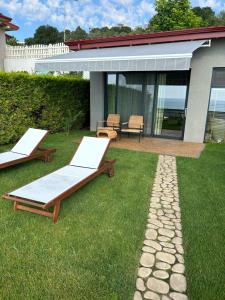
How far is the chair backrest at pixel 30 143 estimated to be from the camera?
10.3 metres

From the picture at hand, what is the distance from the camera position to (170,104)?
16.2m

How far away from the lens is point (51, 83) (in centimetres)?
1592

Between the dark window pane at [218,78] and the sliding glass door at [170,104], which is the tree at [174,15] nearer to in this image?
the sliding glass door at [170,104]

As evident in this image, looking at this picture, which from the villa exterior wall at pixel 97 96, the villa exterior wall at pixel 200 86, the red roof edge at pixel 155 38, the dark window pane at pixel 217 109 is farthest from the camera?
the villa exterior wall at pixel 97 96

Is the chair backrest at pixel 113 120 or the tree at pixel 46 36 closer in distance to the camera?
the chair backrest at pixel 113 120

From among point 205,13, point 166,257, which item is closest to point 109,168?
point 166,257

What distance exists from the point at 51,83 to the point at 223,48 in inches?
412

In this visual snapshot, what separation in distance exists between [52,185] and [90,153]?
256 centimetres

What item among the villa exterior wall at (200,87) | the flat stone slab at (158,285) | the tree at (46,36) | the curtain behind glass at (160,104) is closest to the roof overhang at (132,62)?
the villa exterior wall at (200,87)

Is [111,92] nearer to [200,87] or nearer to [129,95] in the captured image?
[129,95]

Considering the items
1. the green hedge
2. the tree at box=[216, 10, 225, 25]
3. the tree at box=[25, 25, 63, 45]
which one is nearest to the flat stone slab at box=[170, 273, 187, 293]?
the green hedge

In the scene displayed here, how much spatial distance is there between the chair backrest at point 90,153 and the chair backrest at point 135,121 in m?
7.32

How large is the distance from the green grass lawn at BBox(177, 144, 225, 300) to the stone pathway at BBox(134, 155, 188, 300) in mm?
174

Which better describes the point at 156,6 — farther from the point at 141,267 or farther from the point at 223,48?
the point at 141,267
